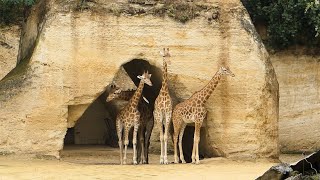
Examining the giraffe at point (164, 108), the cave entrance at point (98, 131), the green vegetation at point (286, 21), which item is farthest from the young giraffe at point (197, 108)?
the green vegetation at point (286, 21)

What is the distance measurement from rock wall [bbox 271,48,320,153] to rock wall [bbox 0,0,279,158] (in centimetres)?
469

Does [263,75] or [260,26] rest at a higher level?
[260,26]

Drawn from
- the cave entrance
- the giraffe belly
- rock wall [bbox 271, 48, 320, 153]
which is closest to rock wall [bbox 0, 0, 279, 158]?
the giraffe belly

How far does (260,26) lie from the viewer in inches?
778

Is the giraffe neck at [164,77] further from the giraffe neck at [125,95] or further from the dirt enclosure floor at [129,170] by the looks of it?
the dirt enclosure floor at [129,170]

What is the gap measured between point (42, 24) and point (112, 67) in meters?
1.58

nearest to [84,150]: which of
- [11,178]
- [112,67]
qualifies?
[112,67]

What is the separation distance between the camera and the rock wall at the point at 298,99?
19.2m

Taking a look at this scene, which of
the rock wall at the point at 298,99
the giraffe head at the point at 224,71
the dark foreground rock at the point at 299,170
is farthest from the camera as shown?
the rock wall at the point at 298,99

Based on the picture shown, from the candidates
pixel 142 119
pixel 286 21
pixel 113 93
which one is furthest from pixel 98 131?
pixel 113 93

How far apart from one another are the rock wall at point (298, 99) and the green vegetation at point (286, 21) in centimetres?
38

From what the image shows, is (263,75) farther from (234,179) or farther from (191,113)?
(234,179)

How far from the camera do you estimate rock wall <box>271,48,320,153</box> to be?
755 inches

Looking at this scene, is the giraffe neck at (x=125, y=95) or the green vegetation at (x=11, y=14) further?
the green vegetation at (x=11, y=14)
